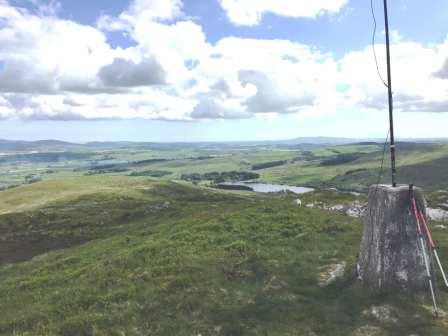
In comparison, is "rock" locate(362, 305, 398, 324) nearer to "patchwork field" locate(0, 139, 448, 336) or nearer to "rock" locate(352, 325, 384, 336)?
"patchwork field" locate(0, 139, 448, 336)

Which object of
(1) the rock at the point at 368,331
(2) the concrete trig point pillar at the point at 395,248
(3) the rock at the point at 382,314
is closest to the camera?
(1) the rock at the point at 368,331

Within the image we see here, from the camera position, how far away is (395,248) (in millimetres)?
17203

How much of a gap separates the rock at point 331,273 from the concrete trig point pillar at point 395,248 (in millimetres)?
1763

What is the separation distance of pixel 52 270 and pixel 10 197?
124 m

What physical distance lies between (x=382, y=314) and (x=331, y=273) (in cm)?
449

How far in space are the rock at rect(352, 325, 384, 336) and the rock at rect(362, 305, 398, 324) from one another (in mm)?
636

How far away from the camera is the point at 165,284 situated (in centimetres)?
1944

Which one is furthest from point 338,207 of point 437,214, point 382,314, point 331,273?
point 382,314

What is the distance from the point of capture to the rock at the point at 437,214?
40.8 m

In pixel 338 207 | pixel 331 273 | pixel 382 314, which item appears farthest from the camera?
pixel 338 207

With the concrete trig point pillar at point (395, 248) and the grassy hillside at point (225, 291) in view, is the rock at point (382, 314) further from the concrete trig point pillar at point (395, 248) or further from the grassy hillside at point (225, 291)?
the concrete trig point pillar at point (395, 248)

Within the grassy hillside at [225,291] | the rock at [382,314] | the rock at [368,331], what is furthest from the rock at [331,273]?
the rock at [368,331]

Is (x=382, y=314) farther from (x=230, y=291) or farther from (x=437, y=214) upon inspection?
(x=437, y=214)

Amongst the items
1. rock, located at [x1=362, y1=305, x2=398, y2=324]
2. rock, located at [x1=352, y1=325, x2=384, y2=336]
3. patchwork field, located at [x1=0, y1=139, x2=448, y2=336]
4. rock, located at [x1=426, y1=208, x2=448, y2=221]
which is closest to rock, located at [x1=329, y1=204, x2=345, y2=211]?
rock, located at [x1=426, y1=208, x2=448, y2=221]
